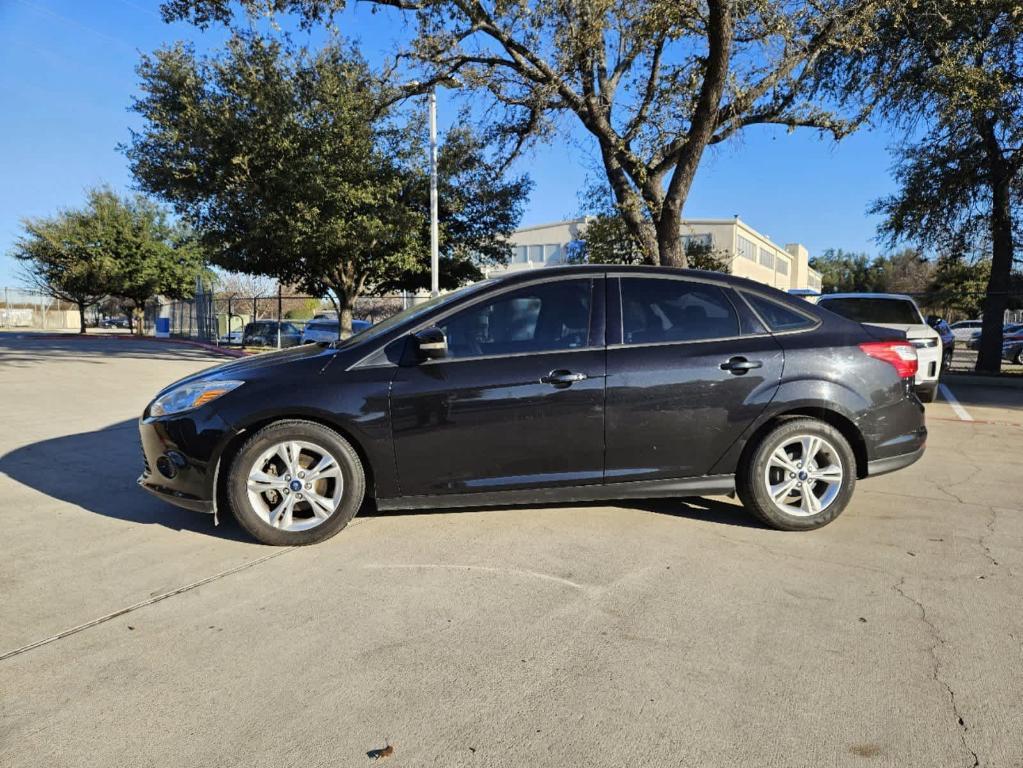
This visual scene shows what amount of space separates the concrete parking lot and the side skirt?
0.24 meters

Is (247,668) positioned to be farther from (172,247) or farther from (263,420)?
(172,247)

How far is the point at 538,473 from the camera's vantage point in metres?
4.12

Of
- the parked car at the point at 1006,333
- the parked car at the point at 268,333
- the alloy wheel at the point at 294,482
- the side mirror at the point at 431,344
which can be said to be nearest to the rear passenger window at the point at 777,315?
the side mirror at the point at 431,344

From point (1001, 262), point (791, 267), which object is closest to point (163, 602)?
point (1001, 262)

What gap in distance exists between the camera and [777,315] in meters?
4.50

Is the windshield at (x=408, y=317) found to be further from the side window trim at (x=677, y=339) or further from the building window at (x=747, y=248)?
the building window at (x=747, y=248)

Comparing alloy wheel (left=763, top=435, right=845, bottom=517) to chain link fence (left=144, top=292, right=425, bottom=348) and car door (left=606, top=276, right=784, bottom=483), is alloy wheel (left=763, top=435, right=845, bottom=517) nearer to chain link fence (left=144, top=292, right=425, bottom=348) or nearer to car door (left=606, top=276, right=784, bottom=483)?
car door (left=606, top=276, right=784, bottom=483)

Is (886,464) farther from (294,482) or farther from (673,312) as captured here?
(294,482)

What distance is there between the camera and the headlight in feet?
13.2

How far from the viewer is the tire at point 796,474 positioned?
169 inches

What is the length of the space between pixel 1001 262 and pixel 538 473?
18.4 metres

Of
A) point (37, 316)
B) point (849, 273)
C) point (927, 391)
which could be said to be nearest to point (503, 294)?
point (927, 391)

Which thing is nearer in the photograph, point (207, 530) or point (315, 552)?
point (315, 552)

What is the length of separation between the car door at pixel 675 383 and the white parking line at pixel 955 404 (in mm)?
6839
